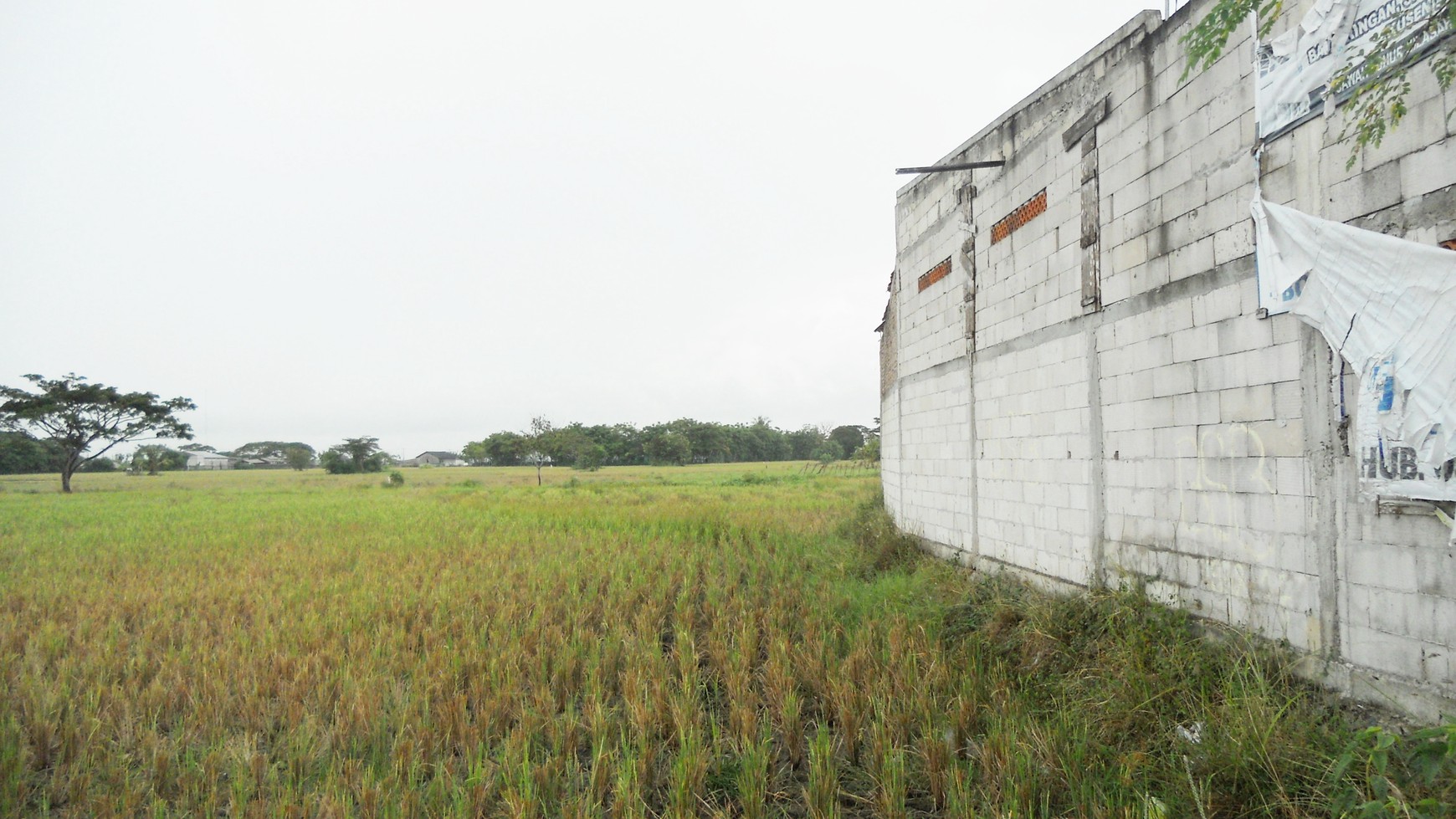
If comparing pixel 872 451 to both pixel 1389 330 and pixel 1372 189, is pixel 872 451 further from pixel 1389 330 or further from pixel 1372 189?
pixel 1389 330

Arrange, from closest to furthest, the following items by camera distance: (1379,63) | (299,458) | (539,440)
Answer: (1379,63) → (539,440) → (299,458)

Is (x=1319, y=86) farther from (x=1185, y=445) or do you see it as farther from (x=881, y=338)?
(x=881, y=338)

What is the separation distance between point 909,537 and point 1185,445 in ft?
18.3

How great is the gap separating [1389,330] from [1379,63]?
4.13 ft

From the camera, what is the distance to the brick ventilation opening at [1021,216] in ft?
22.4

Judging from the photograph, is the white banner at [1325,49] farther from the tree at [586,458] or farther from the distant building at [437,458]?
the distant building at [437,458]

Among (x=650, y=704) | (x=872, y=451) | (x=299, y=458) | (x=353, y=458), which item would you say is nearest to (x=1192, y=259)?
(x=650, y=704)

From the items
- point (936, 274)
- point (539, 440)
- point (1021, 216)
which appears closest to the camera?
point (1021, 216)

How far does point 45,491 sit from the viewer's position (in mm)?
30484

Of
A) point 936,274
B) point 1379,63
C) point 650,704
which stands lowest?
point 650,704

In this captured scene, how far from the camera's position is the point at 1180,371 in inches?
189

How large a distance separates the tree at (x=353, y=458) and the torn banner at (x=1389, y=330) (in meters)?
61.6

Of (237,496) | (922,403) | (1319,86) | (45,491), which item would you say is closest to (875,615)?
(922,403)

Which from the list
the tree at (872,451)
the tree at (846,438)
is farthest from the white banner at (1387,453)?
the tree at (846,438)
